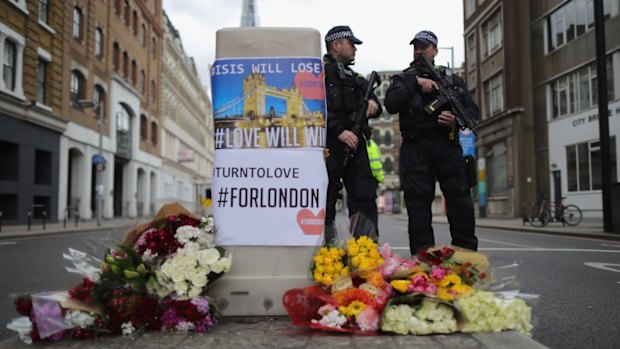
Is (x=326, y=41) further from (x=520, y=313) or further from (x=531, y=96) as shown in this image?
(x=531, y=96)

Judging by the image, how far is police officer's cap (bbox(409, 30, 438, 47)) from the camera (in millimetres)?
4426

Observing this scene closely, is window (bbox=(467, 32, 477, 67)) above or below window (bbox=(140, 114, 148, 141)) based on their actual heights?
above

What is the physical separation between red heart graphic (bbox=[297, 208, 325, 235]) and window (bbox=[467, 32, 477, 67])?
113 feet

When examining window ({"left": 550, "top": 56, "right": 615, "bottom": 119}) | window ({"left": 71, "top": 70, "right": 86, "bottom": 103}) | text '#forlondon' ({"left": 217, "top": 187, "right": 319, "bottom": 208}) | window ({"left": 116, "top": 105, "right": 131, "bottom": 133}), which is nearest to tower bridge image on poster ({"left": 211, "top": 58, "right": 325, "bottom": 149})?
text '#forlondon' ({"left": 217, "top": 187, "right": 319, "bottom": 208})

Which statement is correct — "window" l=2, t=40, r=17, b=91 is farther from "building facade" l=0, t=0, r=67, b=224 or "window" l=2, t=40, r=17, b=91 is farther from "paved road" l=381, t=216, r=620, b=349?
"paved road" l=381, t=216, r=620, b=349

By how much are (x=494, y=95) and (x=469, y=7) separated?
7.68 meters

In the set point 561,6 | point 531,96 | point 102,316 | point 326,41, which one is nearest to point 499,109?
point 531,96

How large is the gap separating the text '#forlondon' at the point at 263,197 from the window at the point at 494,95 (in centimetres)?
2975

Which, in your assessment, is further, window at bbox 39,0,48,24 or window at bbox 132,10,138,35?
window at bbox 132,10,138,35

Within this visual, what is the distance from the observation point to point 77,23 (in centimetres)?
2750

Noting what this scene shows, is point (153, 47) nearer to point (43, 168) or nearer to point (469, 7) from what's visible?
point (43, 168)

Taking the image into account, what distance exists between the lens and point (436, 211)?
144 feet

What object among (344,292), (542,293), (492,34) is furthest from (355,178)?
(492,34)

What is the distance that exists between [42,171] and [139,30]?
57.5 ft
